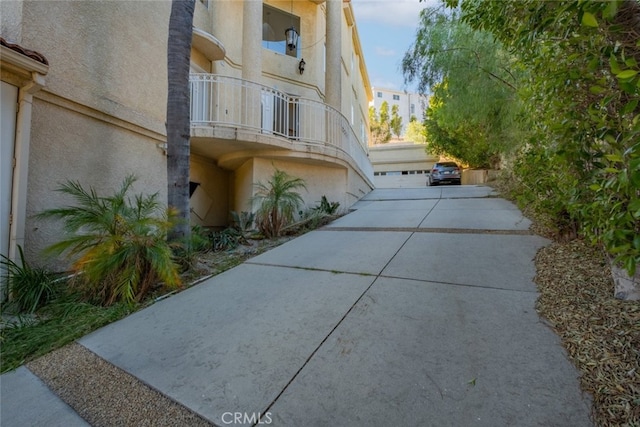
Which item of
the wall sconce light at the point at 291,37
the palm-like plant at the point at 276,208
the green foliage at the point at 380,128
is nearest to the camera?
the palm-like plant at the point at 276,208

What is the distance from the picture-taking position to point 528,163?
420cm

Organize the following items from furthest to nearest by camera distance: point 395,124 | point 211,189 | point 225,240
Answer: point 395,124 < point 211,189 < point 225,240

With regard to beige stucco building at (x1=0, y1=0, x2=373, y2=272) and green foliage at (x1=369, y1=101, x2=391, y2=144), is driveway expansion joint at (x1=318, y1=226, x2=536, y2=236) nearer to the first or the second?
beige stucco building at (x1=0, y1=0, x2=373, y2=272)

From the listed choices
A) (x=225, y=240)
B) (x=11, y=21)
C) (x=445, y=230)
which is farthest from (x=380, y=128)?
(x=11, y=21)

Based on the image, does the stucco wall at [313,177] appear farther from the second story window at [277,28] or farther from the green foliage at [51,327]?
the second story window at [277,28]

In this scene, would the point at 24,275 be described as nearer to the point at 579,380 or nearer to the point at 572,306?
the point at 579,380

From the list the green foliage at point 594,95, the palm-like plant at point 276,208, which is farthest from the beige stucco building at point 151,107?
the green foliage at point 594,95

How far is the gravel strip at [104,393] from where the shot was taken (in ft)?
5.50

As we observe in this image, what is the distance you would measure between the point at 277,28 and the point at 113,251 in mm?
9937

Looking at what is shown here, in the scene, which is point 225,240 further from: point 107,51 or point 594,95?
point 594,95

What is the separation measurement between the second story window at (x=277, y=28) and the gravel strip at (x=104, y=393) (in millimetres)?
10195

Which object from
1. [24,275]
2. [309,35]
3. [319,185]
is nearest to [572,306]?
[24,275]

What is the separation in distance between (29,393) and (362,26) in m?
17.8

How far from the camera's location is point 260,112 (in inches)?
266
